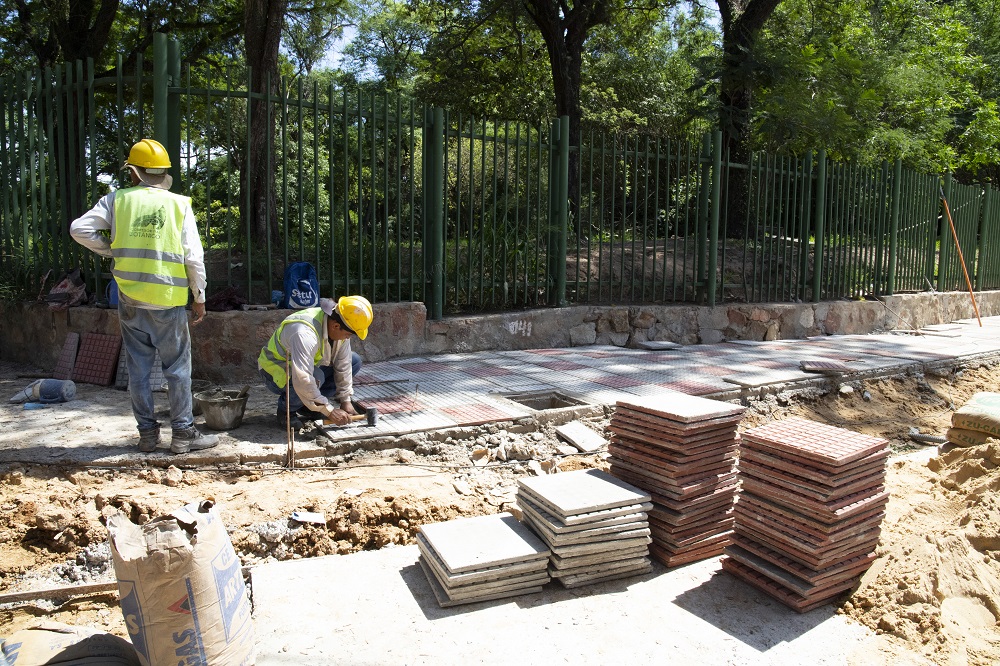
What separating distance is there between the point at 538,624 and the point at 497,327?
591cm

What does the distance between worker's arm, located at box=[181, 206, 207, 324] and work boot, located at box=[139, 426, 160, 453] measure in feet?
2.57

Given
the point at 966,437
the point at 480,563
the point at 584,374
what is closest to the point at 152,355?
the point at 480,563

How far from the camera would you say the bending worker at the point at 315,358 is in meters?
5.02

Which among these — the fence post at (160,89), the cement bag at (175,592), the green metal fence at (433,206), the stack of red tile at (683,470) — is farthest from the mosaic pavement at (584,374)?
the fence post at (160,89)

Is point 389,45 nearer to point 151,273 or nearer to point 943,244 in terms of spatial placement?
point 943,244

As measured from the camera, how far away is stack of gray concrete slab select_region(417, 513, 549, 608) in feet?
10.8

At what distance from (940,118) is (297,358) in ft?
60.6

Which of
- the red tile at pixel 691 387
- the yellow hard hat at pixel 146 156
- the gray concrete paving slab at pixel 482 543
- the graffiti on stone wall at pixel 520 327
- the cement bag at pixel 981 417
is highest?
the yellow hard hat at pixel 146 156

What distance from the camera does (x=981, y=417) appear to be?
235 inches

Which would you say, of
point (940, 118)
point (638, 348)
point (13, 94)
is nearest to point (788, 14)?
point (940, 118)

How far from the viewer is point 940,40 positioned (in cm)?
1975

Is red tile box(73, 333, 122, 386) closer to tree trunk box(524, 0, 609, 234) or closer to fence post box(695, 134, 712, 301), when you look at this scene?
fence post box(695, 134, 712, 301)

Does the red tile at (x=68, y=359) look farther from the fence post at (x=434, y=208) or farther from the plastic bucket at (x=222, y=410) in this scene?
the fence post at (x=434, y=208)

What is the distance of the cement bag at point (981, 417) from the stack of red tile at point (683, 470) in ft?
10.5
